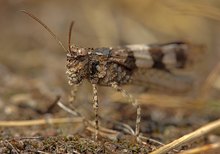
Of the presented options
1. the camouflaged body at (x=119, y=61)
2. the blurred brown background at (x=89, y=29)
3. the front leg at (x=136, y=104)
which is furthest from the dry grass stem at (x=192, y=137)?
the blurred brown background at (x=89, y=29)

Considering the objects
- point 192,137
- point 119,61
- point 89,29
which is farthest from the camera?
point 89,29

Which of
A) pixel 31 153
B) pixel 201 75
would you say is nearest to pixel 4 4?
pixel 201 75

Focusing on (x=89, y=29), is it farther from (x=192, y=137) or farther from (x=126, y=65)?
(x=192, y=137)

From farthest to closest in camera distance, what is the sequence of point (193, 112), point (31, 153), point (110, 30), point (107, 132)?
point (110, 30) → point (193, 112) → point (107, 132) → point (31, 153)

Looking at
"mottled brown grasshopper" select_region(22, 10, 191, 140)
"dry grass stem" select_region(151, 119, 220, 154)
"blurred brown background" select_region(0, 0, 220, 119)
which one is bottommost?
"dry grass stem" select_region(151, 119, 220, 154)

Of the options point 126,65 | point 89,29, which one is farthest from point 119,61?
point 89,29

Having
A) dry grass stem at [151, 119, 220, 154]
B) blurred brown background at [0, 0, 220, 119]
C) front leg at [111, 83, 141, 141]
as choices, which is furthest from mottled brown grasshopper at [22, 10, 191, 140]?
blurred brown background at [0, 0, 220, 119]

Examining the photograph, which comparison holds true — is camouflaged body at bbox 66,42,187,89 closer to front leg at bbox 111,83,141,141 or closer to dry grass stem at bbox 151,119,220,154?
front leg at bbox 111,83,141,141

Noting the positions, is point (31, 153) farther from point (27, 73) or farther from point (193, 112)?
point (27, 73)
